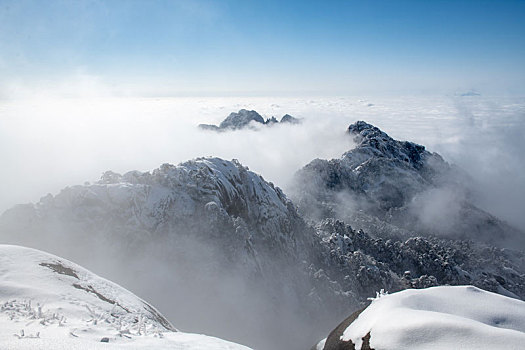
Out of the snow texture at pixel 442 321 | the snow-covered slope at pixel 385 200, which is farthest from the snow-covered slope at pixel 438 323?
the snow-covered slope at pixel 385 200

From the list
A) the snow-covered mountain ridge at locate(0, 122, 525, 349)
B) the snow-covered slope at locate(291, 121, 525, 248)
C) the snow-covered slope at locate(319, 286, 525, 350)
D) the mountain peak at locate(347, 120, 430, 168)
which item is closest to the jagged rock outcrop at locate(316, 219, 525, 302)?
the snow-covered mountain ridge at locate(0, 122, 525, 349)

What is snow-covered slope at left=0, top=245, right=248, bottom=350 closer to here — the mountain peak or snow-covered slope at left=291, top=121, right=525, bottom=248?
snow-covered slope at left=291, top=121, right=525, bottom=248

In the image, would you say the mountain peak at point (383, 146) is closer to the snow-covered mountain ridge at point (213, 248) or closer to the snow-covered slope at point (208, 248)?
the snow-covered mountain ridge at point (213, 248)

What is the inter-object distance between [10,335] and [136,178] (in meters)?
34.9

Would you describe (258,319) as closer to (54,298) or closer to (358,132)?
(54,298)

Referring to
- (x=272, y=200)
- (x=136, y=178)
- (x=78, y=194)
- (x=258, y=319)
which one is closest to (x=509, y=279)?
(x=272, y=200)

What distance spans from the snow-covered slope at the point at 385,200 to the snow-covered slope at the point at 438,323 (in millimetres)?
68450

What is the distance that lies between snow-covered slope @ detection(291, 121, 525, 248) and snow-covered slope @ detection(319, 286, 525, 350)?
68.4m

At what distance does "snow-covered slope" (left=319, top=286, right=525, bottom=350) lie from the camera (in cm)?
1155

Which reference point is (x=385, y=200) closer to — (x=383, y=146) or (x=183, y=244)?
(x=383, y=146)

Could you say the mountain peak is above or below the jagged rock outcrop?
above

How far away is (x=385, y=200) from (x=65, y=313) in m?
112

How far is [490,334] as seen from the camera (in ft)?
37.4

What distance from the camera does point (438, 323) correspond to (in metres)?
12.5
